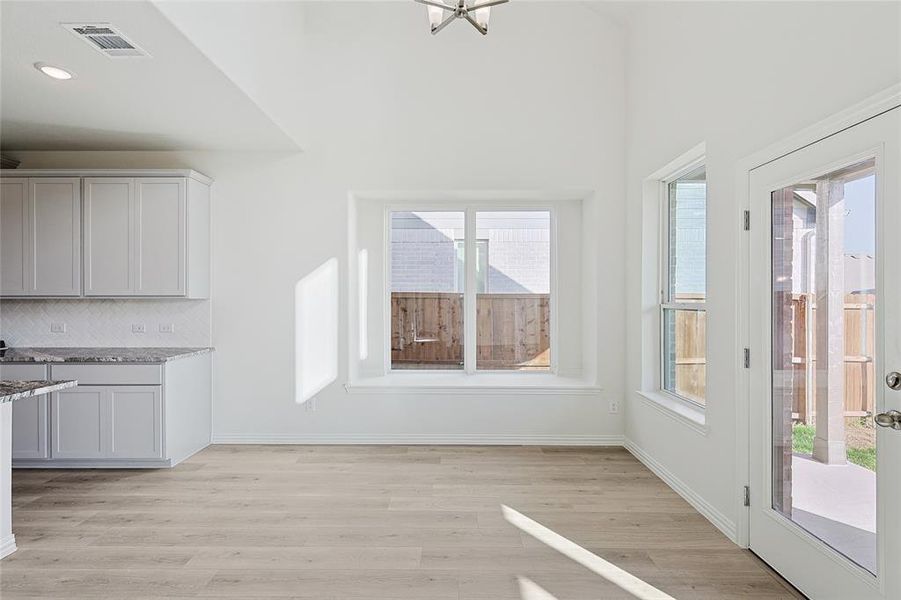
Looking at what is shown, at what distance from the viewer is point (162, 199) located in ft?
14.6

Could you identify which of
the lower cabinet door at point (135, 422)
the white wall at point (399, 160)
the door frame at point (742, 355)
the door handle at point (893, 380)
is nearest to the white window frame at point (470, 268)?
the white wall at point (399, 160)

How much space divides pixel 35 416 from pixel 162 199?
6.12 feet

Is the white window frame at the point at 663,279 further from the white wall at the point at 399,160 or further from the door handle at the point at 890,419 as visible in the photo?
the door handle at the point at 890,419

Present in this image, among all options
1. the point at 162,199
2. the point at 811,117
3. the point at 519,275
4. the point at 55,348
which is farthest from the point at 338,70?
the point at 811,117

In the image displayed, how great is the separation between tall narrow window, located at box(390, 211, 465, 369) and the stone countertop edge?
183cm

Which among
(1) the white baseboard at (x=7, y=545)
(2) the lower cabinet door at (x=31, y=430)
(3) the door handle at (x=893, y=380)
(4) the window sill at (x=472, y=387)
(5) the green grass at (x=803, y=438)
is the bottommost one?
(1) the white baseboard at (x=7, y=545)

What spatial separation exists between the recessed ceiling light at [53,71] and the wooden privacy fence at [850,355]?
3887 mm

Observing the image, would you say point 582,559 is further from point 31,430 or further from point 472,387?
point 31,430

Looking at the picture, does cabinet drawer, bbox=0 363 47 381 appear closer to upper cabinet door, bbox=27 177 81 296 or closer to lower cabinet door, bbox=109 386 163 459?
lower cabinet door, bbox=109 386 163 459

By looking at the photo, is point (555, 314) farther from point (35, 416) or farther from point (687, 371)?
point (35, 416)

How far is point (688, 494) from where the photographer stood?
3504mm

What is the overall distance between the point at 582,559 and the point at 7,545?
2.88 metres

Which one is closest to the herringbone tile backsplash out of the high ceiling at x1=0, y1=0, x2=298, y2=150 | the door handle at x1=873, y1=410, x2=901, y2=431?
the high ceiling at x1=0, y1=0, x2=298, y2=150

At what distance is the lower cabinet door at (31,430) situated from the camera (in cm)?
411
